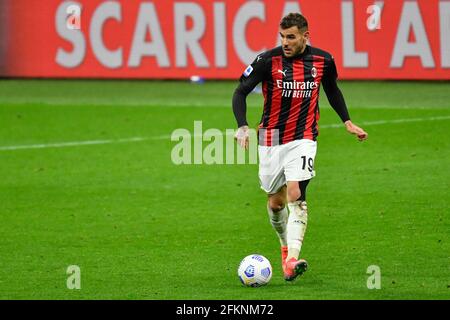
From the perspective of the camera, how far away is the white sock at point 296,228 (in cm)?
934

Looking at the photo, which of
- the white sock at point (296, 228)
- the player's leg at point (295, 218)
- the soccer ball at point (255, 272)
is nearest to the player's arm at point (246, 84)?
the player's leg at point (295, 218)

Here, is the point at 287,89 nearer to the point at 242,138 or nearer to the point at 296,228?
the point at 242,138

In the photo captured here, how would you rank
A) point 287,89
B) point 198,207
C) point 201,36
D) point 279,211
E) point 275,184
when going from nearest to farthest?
point 287,89 < point 275,184 < point 279,211 < point 198,207 < point 201,36

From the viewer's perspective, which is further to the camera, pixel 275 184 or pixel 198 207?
pixel 198 207

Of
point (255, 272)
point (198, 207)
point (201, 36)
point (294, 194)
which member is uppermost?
point (201, 36)

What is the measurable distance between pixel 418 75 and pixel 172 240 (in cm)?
1344

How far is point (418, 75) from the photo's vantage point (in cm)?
2383

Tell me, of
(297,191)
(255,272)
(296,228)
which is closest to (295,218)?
(296,228)

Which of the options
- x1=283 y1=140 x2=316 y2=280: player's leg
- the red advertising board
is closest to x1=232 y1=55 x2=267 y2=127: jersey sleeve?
x1=283 y1=140 x2=316 y2=280: player's leg

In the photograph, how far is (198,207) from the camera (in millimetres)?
13266

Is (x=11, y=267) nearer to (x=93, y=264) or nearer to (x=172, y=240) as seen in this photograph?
(x=93, y=264)

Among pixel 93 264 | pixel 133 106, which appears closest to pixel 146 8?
pixel 133 106

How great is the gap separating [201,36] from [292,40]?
52.2ft
